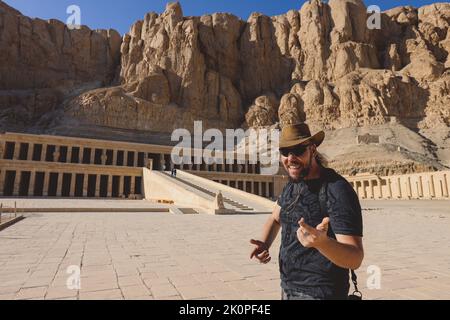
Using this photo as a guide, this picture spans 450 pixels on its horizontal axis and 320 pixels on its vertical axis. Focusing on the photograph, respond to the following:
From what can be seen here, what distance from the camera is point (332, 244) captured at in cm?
185

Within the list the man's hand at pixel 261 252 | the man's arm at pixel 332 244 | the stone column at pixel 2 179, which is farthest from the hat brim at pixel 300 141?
the stone column at pixel 2 179

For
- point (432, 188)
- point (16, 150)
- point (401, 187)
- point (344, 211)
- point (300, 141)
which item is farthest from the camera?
point (401, 187)

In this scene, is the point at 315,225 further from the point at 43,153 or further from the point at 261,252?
the point at 43,153

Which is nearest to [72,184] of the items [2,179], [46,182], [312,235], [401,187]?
[46,182]

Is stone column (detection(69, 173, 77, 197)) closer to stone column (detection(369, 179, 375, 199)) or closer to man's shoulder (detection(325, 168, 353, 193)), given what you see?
man's shoulder (detection(325, 168, 353, 193))

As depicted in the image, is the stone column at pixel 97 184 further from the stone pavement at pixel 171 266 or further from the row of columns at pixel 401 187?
the row of columns at pixel 401 187

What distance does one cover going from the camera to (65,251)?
6.64 m

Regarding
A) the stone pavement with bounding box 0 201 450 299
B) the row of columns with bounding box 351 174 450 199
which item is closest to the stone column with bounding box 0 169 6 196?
the stone pavement with bounding box 0 201 450 299

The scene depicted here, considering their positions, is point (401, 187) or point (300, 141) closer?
point (300, 141)

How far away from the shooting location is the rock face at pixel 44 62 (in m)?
60.4

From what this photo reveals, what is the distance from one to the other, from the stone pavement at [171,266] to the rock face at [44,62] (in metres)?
61.9

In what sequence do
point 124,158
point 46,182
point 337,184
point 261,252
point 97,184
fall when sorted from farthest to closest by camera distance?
1. point 124,158
2. point 97,184
3. point 46,182
4. point 261,252
5. point 337,184

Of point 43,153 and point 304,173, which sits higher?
point 43,153

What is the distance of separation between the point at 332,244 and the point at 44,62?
82.8 m
